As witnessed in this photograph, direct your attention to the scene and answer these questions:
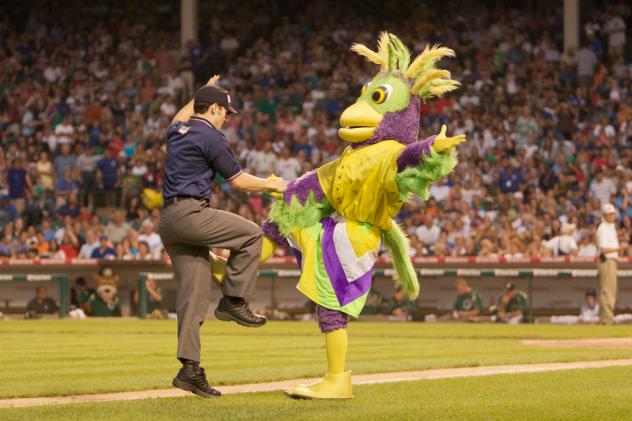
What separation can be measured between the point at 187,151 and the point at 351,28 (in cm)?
2335

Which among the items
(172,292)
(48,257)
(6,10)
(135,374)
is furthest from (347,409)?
(6,10)

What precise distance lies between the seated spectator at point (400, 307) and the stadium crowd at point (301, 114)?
1104 mm

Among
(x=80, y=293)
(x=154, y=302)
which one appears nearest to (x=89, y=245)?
(x=80, y=293)

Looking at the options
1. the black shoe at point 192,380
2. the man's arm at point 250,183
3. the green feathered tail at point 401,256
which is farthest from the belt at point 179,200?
the green feathered tail at point 401,256

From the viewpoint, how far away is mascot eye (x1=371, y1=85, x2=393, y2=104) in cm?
931

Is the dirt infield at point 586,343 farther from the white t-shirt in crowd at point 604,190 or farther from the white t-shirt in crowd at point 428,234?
the white t-shirt in crowd at point 604,190

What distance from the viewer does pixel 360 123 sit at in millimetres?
9219

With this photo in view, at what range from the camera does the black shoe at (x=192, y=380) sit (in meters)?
8.39

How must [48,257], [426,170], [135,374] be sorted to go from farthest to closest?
[48,257]
[135,374]
[426,170]

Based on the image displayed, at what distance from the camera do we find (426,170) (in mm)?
8664

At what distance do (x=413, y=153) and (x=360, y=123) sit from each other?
65cm

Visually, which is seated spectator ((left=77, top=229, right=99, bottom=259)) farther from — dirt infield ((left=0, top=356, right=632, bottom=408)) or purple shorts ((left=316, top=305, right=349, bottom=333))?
purple shorts ((left=316, top=305, right=349, bottom=333))

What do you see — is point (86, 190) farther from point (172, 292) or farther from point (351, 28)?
point (351, 28)

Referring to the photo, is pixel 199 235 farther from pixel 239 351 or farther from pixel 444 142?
pixel 239 351
